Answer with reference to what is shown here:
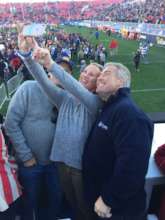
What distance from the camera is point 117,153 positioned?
5.90ft

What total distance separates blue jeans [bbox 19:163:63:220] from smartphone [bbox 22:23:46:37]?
1.07 m

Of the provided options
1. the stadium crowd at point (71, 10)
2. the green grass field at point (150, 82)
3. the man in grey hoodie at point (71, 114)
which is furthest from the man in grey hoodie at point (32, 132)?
the stadium crowd at point (71, 10)

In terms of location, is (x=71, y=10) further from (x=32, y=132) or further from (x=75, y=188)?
(x=75, y=188)

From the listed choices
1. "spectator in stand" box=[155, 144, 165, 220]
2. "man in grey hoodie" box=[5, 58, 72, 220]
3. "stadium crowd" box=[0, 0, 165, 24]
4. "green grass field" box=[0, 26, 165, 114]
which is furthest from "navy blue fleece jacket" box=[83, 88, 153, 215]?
"stadium crowd" box=[0, 0, 165, 24]

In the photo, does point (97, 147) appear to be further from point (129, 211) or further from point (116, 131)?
point (129, 211)

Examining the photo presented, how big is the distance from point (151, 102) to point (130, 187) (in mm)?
8567

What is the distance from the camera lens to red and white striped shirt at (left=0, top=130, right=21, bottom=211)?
2111 millimetres

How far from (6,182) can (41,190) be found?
648 mm

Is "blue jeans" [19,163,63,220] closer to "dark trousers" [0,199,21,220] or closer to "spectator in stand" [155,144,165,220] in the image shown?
"dark trousers" [0,199,21,220]

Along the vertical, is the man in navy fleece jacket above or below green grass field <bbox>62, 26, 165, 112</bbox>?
above

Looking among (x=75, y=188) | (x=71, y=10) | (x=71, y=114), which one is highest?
(x=71, y=10)

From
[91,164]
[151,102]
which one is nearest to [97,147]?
[91,164]

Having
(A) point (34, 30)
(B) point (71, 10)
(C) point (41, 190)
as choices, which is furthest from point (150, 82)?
(B) point (71, 10)

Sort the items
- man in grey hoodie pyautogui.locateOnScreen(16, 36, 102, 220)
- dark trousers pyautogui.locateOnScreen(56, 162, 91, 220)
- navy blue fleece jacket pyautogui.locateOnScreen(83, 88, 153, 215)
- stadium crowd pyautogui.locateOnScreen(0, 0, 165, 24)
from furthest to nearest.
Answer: stadium crowd pyautogui.locateOnScreen(0, 0, 165, 24)
dark trousers pyautogui.locateOnScreen(56, 162, 91, 220)
man in grey hoodie pyautogui.locateOnScreen(16, 36, 102, 220)
navy blue fleece jacket pyautogui.locateOnScreen(83, 88, 153, 215)
